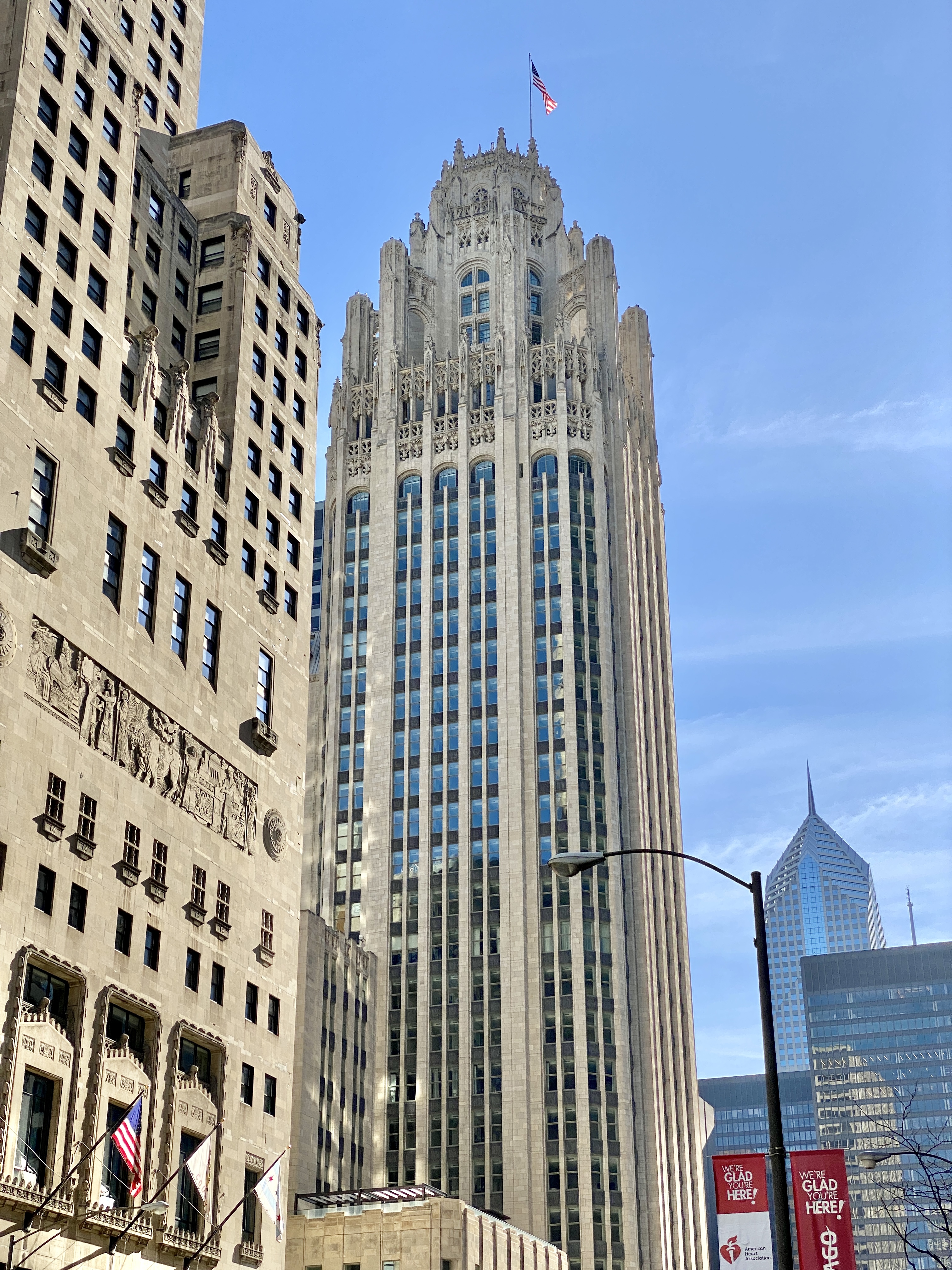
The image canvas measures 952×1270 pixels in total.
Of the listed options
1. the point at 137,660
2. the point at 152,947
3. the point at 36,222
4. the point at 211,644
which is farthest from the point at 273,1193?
the point at 36,222

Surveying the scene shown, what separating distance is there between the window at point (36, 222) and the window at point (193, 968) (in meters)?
30.8

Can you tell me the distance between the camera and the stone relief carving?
5912cm

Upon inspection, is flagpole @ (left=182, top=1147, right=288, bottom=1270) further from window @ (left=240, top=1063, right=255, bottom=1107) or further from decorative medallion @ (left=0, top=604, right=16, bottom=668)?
decorative medallion @ (left=0, top=604, right=16, bottom=668)

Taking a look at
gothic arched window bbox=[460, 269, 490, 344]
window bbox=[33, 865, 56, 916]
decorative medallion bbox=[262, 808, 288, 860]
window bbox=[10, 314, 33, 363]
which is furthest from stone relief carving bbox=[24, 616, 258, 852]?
gothic arched window bbox=[460, 269, 490, 344]

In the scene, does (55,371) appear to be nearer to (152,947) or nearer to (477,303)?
(152,947)

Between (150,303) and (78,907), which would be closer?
(78,907)

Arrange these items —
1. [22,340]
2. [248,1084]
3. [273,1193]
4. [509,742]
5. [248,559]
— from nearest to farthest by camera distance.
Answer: [273,1193] → [22,340] → [248,1084] → [248,559] → [509,742]

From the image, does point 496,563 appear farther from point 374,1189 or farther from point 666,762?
point 374,1189

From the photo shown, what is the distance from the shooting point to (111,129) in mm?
71938

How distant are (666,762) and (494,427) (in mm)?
38412

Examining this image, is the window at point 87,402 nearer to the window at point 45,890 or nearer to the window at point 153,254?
the window at point 153,254

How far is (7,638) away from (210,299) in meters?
31.6

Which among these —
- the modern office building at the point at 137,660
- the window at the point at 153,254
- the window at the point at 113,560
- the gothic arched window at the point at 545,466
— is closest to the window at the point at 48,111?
the modern office building at the point at 137,660

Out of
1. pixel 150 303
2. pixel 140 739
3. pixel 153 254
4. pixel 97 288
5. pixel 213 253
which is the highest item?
pixel 213 253
